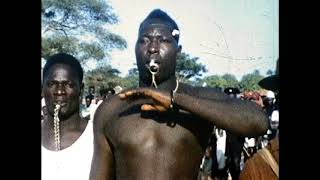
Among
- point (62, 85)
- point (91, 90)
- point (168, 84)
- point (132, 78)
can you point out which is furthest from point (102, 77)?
point (168, 84)

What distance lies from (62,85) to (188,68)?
524 millimetres

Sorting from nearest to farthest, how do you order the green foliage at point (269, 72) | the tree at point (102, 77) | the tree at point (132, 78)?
the tree at point (132, 78) → the tree at point (102, 77) → the green foliage at point (269, 72)

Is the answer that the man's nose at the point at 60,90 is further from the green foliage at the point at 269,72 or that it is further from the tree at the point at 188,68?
the green foliage at the point at 269,72

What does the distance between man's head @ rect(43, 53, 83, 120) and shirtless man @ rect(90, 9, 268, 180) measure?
378 mm

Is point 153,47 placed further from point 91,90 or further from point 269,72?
point 269,72

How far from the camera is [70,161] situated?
2412mm

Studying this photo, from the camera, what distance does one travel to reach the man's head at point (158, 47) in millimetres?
2119

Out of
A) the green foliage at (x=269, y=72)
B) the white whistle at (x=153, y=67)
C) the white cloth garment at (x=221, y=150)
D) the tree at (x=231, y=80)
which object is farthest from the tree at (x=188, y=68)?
the white cloth garment at (x=221, y=150)

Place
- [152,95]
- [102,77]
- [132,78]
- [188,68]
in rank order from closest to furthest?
[152,95] → [132,78] → [188,68] → [102,77]

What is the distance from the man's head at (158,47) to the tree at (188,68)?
21 centimetres
